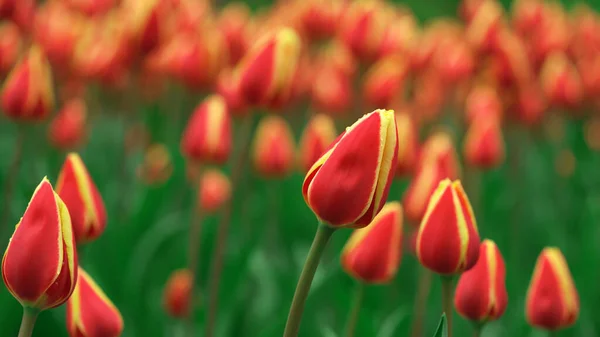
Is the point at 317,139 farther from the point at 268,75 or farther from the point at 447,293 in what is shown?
the point at 447,293

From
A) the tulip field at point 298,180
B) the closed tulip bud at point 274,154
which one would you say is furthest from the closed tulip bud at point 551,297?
the closed tulip bud at point 274,154

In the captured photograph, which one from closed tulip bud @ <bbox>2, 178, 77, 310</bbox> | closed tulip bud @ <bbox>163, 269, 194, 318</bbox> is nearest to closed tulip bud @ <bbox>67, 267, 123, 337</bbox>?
closed tulip bud @ <bbox>2, 178, 77, 310</bbox>

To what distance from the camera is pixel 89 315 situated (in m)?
0.76

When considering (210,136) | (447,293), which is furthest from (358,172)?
(210,136)

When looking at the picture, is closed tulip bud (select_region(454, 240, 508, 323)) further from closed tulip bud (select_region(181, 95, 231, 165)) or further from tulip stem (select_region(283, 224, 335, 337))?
closed tulip bud (select_region(181, 95, 231, 165))

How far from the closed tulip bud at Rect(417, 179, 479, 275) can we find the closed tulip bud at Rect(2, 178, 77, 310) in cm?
34

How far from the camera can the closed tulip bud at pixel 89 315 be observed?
2.50 ft

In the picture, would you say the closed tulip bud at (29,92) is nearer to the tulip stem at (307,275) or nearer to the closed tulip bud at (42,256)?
the closed tulip bud at (42,256)

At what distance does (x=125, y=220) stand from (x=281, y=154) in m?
0.36

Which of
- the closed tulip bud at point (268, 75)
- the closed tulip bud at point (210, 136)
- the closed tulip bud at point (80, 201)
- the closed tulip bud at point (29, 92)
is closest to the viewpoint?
the closed tulip bud at point (80, 201)

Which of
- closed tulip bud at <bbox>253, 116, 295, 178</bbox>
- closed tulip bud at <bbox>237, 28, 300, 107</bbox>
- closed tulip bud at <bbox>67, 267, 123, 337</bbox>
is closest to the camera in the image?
closed tulip bud at <bbox>67, 267, 123, 337</bbox>

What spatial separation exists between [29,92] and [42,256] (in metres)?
0.60

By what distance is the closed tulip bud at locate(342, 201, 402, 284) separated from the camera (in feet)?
3.16

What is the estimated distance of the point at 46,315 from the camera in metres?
1.10
